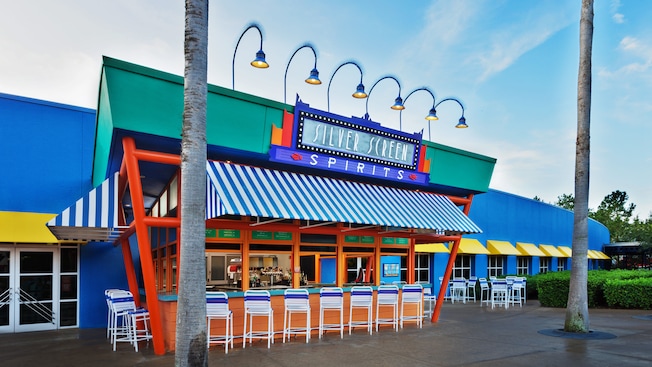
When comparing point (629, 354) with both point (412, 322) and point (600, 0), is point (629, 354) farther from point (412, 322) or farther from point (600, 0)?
point (600, 0)

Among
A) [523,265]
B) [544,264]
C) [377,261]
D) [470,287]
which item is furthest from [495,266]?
[377,261]

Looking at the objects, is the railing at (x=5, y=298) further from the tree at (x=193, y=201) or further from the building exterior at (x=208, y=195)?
the tree at (x=193, y=201)

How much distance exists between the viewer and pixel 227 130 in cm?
906

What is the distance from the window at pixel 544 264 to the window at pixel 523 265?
2020mm

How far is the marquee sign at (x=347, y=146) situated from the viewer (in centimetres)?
994

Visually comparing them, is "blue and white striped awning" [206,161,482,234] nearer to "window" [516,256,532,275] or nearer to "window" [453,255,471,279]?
"window" [453,255,471,279]

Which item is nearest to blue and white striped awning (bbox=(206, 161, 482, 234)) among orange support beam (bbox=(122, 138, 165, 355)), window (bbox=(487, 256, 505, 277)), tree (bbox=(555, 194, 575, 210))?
orange support beam (bbox=(122, 138, 165, 355))

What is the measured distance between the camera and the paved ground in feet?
25.5

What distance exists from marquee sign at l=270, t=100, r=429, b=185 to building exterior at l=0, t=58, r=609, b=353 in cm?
3

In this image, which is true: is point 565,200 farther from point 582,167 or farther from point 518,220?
point 582,167

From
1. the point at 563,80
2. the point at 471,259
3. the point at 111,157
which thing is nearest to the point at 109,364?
the point at 111,157

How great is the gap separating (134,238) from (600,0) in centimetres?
1359

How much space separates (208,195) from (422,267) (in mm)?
14579

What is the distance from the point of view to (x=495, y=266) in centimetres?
2491
